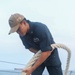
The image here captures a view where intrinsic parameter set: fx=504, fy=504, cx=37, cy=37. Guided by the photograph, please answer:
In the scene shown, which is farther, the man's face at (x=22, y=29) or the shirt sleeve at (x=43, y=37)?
the shirt sleeve at (x=43, y=37)

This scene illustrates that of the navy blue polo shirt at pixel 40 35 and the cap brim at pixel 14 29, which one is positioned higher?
the cap brim at pixel 14 29

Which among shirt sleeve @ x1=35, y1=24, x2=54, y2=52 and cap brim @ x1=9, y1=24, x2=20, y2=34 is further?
shirt sleeve @ x1=35, y1=24, x2=54, y2=52

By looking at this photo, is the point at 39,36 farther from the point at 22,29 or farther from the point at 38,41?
the point at 22,29

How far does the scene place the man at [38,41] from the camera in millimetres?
4647

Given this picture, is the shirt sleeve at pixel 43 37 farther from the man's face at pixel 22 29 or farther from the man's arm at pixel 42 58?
the man's face at pixel 22 29

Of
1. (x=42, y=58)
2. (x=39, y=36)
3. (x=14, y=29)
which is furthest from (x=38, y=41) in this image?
(x=14, y=29)

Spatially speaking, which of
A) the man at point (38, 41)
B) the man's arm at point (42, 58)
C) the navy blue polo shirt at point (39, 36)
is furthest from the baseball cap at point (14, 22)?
the man's arm at point (42, 58)

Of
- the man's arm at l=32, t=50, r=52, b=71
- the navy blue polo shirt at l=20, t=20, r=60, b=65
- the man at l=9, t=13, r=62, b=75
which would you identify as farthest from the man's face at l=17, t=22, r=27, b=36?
the man's arm at l=32, t=50, r=52, b=71

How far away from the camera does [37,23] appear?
4.87m

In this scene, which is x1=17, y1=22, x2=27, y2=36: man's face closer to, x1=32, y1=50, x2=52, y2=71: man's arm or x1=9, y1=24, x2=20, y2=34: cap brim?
x1=9, y1=24, x2=20, y2=34: cap brim

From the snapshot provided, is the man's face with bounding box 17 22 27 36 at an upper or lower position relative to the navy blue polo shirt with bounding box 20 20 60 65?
upper

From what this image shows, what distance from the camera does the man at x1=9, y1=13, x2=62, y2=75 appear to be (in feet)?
15.2

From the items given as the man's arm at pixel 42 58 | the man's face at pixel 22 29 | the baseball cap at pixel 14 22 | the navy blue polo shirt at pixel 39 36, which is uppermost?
the baseball cap at pixel 14 22

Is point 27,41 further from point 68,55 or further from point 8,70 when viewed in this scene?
point 8,70
